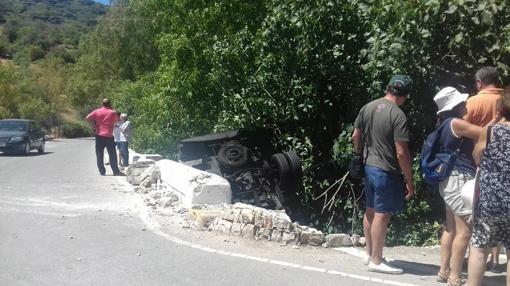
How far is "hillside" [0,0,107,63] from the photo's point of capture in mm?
99750

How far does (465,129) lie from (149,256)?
340cm

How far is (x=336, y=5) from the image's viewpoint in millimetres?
10070

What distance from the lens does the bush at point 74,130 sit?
6031 centimetres

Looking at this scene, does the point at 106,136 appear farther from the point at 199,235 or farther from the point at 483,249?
the point at 483,249

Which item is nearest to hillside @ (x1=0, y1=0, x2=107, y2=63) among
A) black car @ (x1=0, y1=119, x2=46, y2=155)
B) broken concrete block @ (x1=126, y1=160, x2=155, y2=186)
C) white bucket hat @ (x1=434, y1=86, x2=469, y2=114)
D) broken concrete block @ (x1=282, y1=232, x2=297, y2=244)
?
black car @ (x1=0, y1=119, x2=46, y2=155)

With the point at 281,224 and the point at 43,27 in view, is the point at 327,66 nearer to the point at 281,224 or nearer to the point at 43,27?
the point at 281,224

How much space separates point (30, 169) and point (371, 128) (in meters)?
12.8

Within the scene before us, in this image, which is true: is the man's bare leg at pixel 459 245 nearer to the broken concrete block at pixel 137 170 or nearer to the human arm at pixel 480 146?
the human arm at pixel 480 146

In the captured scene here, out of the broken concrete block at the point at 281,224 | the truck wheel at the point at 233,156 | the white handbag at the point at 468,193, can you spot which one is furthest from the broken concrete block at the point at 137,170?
the white handbag at the point at 468,193

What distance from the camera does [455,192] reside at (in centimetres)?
558

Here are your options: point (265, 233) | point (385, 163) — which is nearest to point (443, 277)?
point (385, 163)

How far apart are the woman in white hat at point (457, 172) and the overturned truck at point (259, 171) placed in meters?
3.87

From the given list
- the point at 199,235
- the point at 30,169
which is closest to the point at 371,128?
the point at 199,235

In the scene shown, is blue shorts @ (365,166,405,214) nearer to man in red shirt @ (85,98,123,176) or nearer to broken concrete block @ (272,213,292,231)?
broken concrete block @ (272,213,292,231)
